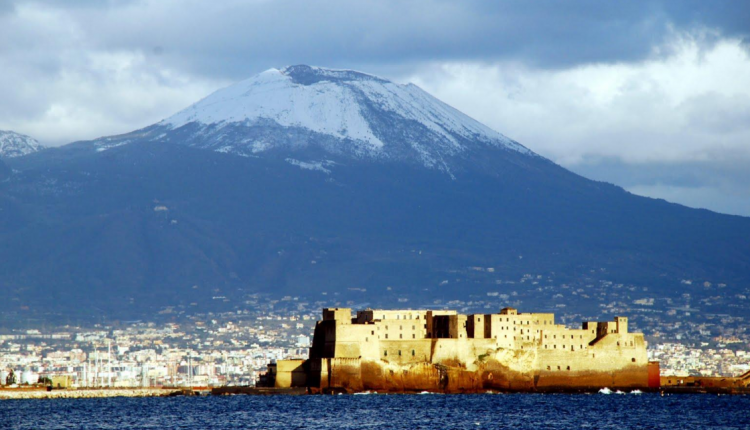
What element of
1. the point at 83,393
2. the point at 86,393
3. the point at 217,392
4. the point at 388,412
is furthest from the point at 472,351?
the point at 83,393

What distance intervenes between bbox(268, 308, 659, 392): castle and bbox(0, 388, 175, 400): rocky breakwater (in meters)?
13.6

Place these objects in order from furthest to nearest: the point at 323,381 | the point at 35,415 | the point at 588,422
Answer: the point at 323,381 < the point at 35,415 < the point at 588,422

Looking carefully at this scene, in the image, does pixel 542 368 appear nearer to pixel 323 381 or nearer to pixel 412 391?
pixel 412 391

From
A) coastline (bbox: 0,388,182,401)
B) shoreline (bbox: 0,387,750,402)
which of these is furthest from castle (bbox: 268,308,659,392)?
coastline (bbox: 0,388,182,401)

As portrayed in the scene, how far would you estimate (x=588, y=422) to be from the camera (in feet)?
359

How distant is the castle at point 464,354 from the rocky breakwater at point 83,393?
44.6 feet

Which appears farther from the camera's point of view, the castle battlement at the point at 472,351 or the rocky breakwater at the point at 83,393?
the rocky breakwater at the point at 83,393

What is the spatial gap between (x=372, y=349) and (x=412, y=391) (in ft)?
23.9

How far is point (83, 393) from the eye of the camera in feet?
466

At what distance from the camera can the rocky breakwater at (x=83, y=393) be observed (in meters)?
139

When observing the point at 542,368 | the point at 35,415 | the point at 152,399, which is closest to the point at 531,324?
the point at 542,368

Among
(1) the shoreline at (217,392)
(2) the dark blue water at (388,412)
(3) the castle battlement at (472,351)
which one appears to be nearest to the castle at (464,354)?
(3) the castle battlement at (472,351)

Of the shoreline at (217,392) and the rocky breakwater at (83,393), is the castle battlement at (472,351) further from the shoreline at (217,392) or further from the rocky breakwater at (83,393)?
the rocky breakwater at (83,393)

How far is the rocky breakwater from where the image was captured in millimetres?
138875
